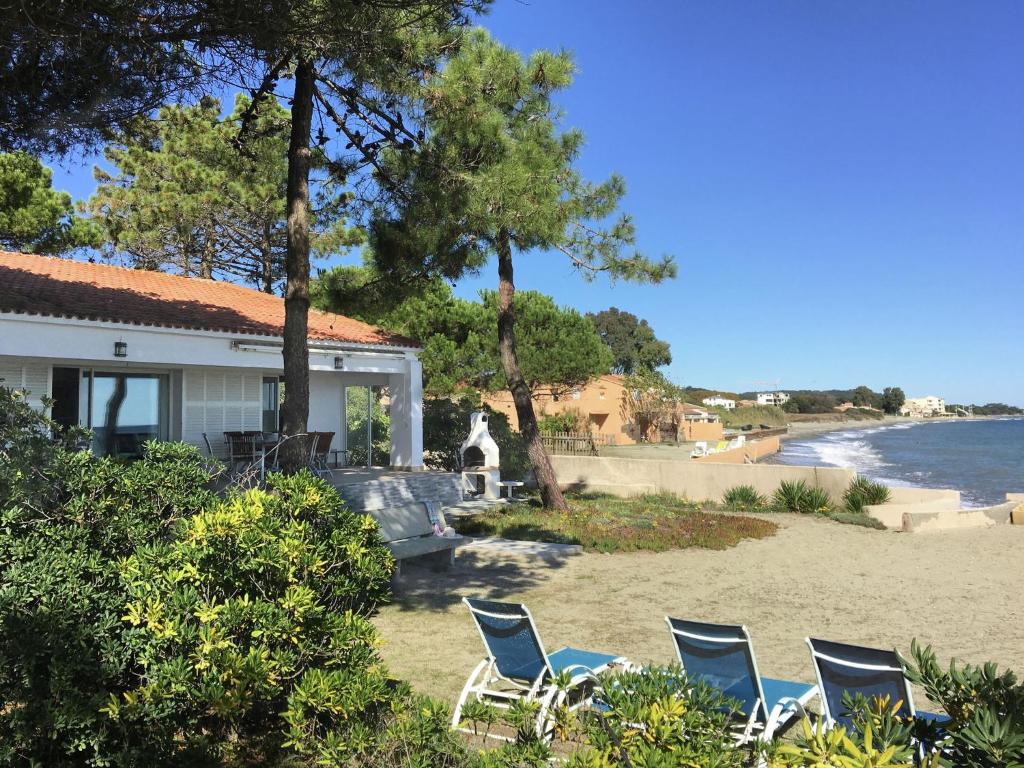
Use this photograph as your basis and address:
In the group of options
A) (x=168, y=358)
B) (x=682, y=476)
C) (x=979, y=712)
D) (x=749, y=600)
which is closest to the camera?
(x=979, y=712)

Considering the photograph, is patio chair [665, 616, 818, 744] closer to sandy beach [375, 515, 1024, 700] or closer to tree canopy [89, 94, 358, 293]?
sandy beach [375, 515, 1024, 700]

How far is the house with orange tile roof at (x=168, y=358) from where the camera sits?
11.9 m

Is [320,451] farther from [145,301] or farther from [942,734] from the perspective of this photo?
[942,734]

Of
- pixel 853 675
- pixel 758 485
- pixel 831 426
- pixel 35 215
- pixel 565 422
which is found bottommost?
pixel 831 426

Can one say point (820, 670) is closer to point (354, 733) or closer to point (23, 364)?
point (354, 733)

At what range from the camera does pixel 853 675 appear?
3994 millimetres

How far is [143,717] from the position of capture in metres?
3.62

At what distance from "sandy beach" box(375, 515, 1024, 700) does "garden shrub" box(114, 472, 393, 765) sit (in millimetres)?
1649

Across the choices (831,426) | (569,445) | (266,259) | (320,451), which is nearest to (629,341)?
(831,426)

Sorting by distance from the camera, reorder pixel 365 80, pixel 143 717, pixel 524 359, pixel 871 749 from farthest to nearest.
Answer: pixel 524 359
pixel 365 80
pixel 143 717
pixel 871 749

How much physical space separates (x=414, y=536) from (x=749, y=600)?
4.35 m

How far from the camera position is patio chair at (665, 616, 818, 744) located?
4.27 metres

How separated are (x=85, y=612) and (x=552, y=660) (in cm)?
292

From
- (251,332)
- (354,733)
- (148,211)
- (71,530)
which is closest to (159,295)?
(251,332)
